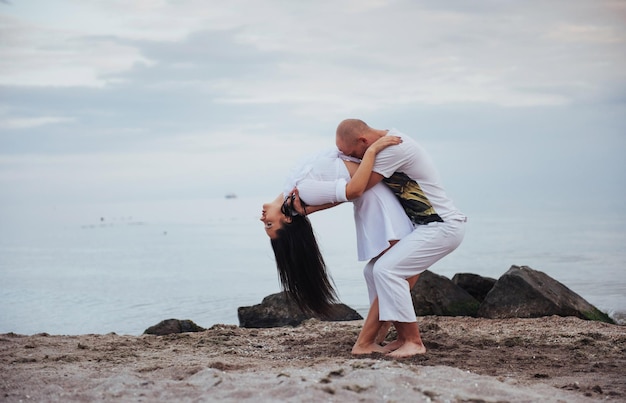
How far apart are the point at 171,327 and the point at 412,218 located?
3452 mm

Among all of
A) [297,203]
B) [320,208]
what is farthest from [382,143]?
[297,203]

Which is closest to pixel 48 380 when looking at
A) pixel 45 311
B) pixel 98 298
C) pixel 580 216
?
pixel 45 311

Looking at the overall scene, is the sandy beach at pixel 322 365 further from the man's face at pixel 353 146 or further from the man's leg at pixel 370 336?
the man's face at pixel 353 146

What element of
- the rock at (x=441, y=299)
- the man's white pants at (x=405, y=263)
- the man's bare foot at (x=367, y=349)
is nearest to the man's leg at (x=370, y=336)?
the man's bare foot at (x=367, y=349)

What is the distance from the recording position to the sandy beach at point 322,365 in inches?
166

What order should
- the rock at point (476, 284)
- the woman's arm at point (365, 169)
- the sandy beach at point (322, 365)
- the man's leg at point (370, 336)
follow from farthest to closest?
the rock at point (476, 284) < the man's leg at point (370, 336) < the woman's arm at point (365, 169) < the sandy beach at point (322, 365)

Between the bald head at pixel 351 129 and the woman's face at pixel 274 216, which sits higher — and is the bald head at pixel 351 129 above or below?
above

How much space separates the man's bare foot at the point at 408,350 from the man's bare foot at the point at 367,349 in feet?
0.57

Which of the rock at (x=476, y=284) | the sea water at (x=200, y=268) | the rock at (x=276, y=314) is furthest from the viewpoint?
the sea water at (x=200, y=268)

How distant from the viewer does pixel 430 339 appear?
21.5 ft

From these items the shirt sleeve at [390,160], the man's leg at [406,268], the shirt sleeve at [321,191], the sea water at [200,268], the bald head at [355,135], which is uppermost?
the bald head at [355,135]

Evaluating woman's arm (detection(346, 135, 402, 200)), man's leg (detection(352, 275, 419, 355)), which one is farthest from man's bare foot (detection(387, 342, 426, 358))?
woman's arm (detection(346, 135, 402, 200))

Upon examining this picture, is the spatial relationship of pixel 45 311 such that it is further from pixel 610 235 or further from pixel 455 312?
pixel 610 235

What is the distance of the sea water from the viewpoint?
Answer: 43.4ft
